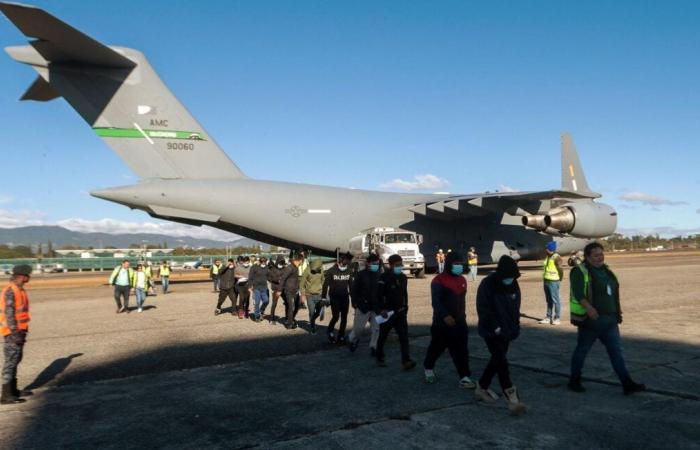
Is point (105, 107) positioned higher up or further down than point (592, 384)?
higher up

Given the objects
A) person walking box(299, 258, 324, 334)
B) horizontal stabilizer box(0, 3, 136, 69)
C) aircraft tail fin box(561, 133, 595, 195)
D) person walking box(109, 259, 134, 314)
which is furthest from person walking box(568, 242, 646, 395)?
aircraft tail fin box(561, 133, 595, 195)

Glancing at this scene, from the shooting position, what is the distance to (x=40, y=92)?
19922mm

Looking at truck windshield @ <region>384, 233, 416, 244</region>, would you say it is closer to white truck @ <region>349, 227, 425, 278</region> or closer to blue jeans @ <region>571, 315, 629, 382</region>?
white truck @ <region>349, 227, 425, 278</region>

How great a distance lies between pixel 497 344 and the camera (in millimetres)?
5625

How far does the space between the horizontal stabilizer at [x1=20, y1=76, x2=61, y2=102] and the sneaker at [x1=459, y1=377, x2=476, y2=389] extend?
19.4 metres

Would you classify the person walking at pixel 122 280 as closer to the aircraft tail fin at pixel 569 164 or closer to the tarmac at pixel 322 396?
the tarmac at pixel 322 396

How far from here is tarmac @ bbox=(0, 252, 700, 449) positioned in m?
4.81

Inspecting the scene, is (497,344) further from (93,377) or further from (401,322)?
(93,377)

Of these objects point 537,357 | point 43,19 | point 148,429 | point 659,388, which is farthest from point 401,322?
point 43,19

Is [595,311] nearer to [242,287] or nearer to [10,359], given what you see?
[10,359]

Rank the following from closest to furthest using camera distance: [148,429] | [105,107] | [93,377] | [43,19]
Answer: [148,429] < [93,377] < [43,19] < [105,107]

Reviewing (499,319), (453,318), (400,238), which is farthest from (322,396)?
(400,238)

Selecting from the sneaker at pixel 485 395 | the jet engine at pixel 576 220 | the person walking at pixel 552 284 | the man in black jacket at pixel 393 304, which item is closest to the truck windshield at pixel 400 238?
the jet engine at pixel 576 220

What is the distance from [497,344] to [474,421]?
880 millimetres
